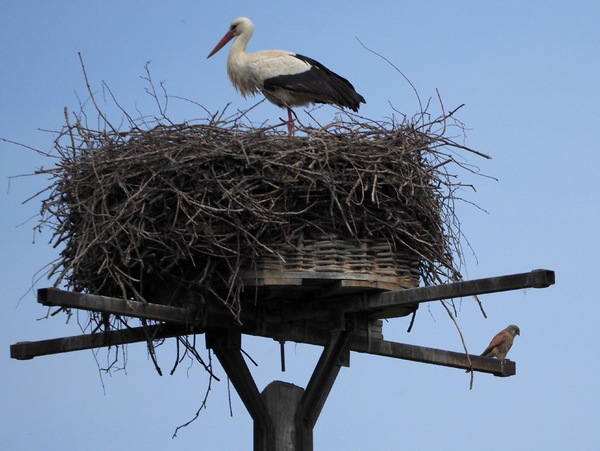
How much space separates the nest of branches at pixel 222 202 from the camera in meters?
6.12

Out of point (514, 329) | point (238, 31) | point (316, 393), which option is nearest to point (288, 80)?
point (238, 31)

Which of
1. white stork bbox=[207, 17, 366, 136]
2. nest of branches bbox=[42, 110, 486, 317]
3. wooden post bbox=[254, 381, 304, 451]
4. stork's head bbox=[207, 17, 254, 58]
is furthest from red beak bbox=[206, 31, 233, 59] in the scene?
wooden post bbox=[254, 381, 304, 451]

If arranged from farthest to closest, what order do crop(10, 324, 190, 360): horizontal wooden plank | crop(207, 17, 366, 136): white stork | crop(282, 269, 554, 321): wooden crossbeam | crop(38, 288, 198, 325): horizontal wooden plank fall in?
crop(207, 17, 366, 136): white stork < crop(10, 324, 190, 360): horizontal wooden plank < crop(282, 269, 554, 321): wooden crossbeam < crop(38, 288, 198, 325): horizontal wooden plank

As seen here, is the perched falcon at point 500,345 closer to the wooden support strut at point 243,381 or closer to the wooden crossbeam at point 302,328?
the wooden crossbeam at point 302,328

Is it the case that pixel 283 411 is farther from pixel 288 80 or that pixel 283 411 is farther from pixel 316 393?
pixel 288 80

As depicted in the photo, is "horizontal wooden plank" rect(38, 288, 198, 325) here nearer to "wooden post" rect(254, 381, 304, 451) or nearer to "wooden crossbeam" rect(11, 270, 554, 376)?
"wooden crossbeam" rect(11, 270, 554, 376)

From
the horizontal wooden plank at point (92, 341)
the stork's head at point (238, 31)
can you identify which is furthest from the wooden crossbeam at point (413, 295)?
the stork's head at point (238, 31)

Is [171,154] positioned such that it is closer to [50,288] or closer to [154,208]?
[154,208]

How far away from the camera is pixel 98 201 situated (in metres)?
6.39

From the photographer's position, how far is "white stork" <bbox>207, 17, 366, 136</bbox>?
886 centimetres

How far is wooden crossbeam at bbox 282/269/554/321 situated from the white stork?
264 centimetres

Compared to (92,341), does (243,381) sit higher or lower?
lower

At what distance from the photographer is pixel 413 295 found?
6.02 meters

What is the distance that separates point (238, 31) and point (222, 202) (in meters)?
3.88
